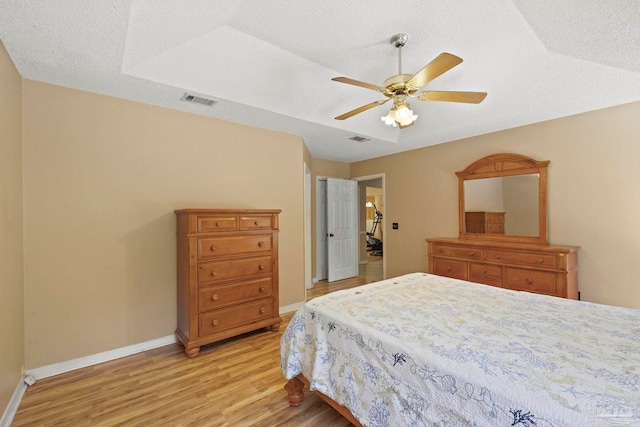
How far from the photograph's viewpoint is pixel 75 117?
2.41 metres

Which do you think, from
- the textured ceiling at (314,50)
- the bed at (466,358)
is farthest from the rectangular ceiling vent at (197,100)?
the bed at (466,358)

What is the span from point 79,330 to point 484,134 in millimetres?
5010

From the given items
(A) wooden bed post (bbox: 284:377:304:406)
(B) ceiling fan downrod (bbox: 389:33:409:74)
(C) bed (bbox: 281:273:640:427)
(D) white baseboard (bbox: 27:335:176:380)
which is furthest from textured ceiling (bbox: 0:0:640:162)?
(A) wooden bed post (bbox: 284:377:304:406)

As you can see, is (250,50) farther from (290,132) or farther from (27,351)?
(27,351)

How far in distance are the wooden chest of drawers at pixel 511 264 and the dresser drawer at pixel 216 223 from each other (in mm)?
2707

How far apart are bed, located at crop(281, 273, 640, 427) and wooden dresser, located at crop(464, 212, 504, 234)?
199cm

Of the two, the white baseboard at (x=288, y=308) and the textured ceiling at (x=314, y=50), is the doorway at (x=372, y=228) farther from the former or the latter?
the textured ceiling at (x=314, y=50)

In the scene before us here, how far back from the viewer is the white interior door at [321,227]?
531 cm

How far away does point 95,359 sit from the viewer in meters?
2.46

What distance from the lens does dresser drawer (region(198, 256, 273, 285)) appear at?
2.63 metres

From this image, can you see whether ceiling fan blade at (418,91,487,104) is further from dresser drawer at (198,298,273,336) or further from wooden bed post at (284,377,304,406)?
dresser drawer at (198,298,273,336)

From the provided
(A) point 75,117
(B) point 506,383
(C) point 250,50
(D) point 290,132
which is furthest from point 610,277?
(A) point 75,117

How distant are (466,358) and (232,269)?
87.9 inches

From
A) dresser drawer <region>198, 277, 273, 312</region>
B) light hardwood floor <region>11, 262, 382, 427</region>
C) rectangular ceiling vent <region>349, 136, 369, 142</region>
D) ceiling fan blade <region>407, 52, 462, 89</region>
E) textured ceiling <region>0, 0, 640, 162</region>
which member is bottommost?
light hardwood floor <region>11, 262, 382, 427</region>
